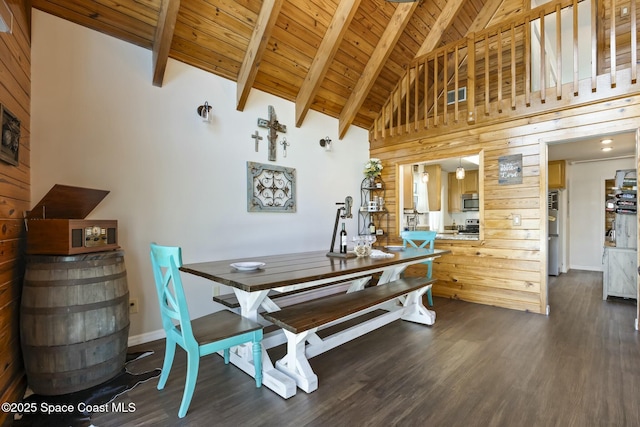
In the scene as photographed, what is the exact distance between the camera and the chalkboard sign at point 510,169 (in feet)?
11.7

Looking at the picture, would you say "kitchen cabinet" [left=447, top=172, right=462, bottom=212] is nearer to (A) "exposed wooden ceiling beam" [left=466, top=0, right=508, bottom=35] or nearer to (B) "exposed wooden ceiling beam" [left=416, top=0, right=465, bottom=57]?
(A) "exposed wooden ceiling beam" [left=466, top=0, right=508, bottom=35]

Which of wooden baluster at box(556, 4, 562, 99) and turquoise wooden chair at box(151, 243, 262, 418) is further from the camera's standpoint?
wooden baluster at box(556, 4, 562, 99)

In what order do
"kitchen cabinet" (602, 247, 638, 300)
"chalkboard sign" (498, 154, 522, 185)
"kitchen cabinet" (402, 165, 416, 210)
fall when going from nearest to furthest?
"chalkboard sign" (498, 154, 522, 185) < "kitchen cabinet" (602, 247, 638, 300) < "kitchen cabinet" (402, 165, 416, 210)

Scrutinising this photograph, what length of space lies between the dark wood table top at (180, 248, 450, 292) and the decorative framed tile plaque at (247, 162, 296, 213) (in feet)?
3.33

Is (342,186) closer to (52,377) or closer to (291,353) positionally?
(291,353)

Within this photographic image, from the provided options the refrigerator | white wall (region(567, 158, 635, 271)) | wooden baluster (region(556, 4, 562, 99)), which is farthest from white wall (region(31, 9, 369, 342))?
white wall (region(567, 158, 635, 271))

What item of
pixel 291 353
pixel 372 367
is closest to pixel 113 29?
pixel 291 353

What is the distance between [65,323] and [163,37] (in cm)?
225

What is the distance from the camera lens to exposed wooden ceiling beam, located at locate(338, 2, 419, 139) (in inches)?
142

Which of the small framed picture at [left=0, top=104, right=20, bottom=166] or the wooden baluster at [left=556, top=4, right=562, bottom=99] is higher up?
the wooden baluster at [left=556, top=4, right=562, bottom=99]

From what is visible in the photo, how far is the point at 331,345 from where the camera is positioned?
2.31 meters

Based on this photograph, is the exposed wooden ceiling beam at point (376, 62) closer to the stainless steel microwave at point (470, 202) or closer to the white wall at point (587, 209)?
the stainless steel microwave at point (470, 202)

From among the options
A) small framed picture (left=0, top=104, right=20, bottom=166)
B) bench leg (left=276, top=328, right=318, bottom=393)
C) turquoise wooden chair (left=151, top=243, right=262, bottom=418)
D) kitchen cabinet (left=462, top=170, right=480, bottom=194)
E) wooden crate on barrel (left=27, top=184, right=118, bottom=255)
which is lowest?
bench leg (left=276, top=328, right=318, bottom=393)

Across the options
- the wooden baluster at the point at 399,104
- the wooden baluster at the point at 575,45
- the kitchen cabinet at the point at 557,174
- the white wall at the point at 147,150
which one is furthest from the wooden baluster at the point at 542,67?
the kitchen cabinet at the point at 557,174
